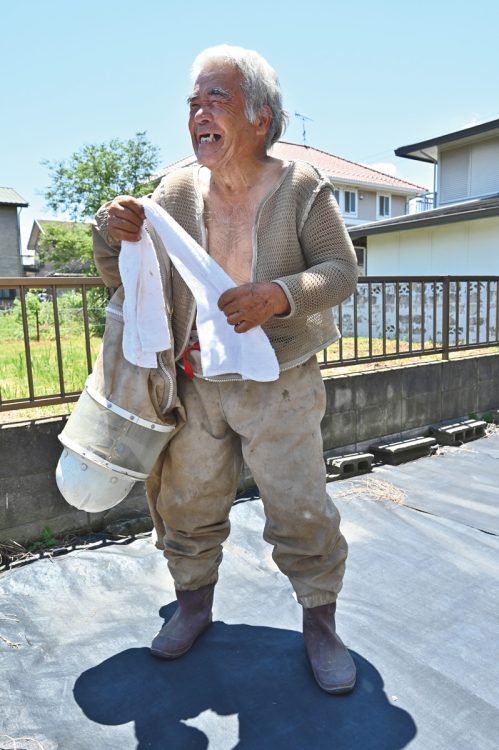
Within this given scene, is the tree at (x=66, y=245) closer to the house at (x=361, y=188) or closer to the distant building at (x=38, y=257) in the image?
the distant building at (x=38, y=257)

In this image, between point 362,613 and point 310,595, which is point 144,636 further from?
point 362,613

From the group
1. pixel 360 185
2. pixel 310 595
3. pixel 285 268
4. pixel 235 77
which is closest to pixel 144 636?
pixel 310 595

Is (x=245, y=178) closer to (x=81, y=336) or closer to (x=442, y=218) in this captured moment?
(x=81, y=336)

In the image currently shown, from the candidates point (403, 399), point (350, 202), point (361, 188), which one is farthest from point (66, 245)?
point (403, 399)

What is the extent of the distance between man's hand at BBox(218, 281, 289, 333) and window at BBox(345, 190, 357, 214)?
25.6m

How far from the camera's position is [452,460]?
13.5 feet

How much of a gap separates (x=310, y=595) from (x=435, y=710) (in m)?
0.48

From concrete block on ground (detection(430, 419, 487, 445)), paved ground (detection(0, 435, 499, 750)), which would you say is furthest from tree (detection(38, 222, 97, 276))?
paved ground (detection(0, 435, 499, 750))

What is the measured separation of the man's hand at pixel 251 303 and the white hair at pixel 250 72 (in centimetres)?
53

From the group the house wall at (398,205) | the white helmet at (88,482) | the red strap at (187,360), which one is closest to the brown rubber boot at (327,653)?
the white helmet at (88,482)

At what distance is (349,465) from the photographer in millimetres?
3783

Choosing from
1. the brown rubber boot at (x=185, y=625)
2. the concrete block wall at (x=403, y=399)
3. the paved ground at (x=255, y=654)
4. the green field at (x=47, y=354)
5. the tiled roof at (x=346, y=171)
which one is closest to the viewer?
the paved ground at (x=255, y=654)

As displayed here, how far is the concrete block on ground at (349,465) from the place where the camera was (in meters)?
3.72

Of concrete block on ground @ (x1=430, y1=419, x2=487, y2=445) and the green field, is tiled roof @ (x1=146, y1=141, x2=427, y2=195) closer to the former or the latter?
the green field
